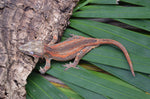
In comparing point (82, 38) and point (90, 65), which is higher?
point (82, 38)

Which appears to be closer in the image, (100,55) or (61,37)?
(100,55)

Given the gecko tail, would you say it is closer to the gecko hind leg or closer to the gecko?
the gecko

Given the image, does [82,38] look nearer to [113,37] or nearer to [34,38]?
[113,37]

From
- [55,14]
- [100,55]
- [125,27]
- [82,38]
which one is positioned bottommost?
[100,55]

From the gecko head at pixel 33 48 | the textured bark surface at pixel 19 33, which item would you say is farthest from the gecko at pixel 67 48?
the textured bark surface at pixel 19 33

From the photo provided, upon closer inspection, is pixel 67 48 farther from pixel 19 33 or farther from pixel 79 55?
pixel 19 33

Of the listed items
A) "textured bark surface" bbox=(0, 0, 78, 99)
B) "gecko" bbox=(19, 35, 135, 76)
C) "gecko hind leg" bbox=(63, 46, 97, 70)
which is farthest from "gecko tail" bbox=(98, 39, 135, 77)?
"textured bark surface" bbox=(0, 0, 78, 99)

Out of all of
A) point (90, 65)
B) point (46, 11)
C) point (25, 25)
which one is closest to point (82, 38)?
point (90, 65)

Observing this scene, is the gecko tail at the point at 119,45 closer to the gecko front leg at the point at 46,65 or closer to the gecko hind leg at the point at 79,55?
the gecko hind leg at the point at 79,55
